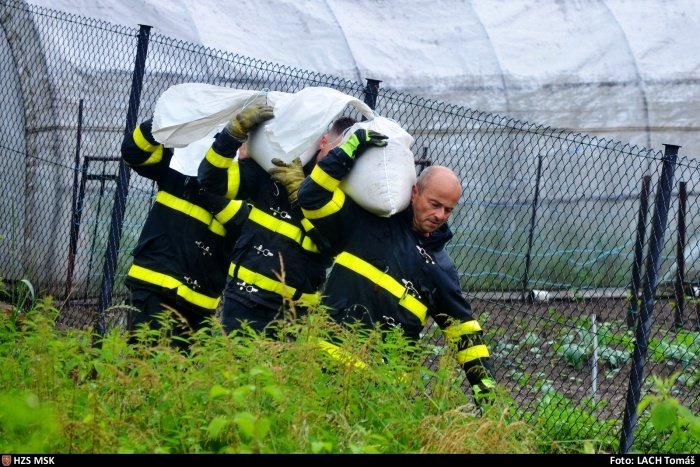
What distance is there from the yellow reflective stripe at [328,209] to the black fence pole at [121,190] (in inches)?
94.5

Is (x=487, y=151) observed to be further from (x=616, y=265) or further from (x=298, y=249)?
(x=298, y=249)

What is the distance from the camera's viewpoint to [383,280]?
19.4 ft

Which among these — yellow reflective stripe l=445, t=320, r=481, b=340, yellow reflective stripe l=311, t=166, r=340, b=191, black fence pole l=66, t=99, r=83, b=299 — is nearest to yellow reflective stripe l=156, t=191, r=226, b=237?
yellow reflective stripe l=311, t=166, r=340, b=191

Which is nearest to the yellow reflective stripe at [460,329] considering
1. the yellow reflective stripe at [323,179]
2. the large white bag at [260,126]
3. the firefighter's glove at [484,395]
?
the firefighter's glove at [484,395]

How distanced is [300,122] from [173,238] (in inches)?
46.3

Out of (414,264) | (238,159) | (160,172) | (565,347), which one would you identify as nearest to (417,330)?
(414,264)

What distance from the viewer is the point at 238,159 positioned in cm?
668

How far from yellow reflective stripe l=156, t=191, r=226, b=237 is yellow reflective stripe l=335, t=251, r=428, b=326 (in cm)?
135

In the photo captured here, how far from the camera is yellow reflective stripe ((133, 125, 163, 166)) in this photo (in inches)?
271

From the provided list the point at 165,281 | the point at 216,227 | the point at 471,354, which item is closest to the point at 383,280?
the point at 471,354

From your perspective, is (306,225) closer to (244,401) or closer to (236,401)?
(244,401)

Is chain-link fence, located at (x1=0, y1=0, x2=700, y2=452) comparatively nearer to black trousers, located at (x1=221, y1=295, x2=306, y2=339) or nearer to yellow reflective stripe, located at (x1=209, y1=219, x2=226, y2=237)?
yellow reflective stripe, located at (x1=209, y1=219, x2=226, y2=237)

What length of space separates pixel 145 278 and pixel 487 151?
536cm

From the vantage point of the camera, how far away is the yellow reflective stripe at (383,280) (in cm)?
592
